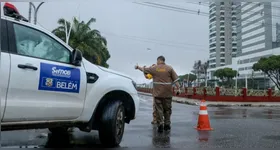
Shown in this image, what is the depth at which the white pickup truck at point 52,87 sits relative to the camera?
3.77 metres

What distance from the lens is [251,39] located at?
4680 inches

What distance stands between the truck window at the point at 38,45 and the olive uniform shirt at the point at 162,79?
2822mm

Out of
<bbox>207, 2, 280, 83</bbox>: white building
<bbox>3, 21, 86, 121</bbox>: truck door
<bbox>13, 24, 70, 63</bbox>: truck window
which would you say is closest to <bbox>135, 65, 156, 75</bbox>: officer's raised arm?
<bbox>3, 21, 86, 121</bbox>: truck door

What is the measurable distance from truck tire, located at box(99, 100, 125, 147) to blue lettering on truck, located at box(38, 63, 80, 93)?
670 mm

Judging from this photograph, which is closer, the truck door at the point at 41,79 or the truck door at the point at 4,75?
the truck door at the point at 4,75

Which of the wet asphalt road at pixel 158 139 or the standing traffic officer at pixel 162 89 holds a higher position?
the standing traffic officer at pixel 162 89

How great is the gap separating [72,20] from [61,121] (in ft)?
96.3

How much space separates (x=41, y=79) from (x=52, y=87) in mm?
216

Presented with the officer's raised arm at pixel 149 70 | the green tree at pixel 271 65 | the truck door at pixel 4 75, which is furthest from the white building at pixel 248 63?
the truck door at pixel 4 75

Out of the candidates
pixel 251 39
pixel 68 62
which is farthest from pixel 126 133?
pixel 251 39

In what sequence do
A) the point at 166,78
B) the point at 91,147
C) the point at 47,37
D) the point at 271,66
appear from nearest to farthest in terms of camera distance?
1. the point at 47,37
2. the point at 91,147
3. the point at 166,78
4. the point at 271,66

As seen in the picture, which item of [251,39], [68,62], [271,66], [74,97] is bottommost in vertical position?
[74,97]

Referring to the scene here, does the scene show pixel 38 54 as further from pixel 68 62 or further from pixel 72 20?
pixel 72 20

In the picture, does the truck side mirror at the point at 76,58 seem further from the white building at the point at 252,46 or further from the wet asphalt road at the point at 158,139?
the white building at the point at 252,46
